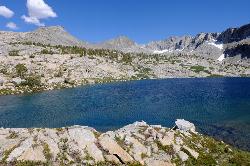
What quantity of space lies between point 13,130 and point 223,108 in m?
65.8

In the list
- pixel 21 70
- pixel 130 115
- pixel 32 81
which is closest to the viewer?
pixel 130 115

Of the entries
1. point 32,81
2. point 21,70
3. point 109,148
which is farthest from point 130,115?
point 21,70

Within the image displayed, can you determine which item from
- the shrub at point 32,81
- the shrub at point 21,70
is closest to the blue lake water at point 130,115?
the shrub at point 32,81

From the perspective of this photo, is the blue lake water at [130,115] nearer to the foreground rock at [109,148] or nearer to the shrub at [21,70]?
the foreground rock at [109,148]

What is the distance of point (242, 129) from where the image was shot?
63.3m

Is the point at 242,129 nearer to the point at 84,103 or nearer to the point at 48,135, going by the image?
the point at 48,135

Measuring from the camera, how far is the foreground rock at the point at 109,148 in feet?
108

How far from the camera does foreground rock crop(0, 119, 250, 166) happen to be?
33.1 m

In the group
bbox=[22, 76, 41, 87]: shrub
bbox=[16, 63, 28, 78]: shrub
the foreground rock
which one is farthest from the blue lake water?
bbox=[16, 63, 28, 78]: shrub

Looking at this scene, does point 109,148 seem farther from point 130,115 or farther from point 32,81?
point 32,81

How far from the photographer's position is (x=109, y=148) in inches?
1371

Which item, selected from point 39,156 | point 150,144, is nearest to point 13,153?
point 39,156

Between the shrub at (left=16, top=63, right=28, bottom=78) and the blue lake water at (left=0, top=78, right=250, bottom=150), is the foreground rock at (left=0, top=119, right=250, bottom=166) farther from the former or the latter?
the shrub at (left=16, top=63, right=28, bottom=78)

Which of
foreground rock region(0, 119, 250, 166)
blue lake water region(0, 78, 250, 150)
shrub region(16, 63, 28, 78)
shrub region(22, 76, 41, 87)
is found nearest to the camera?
foreground rock region(0, 119, 250, 166)
